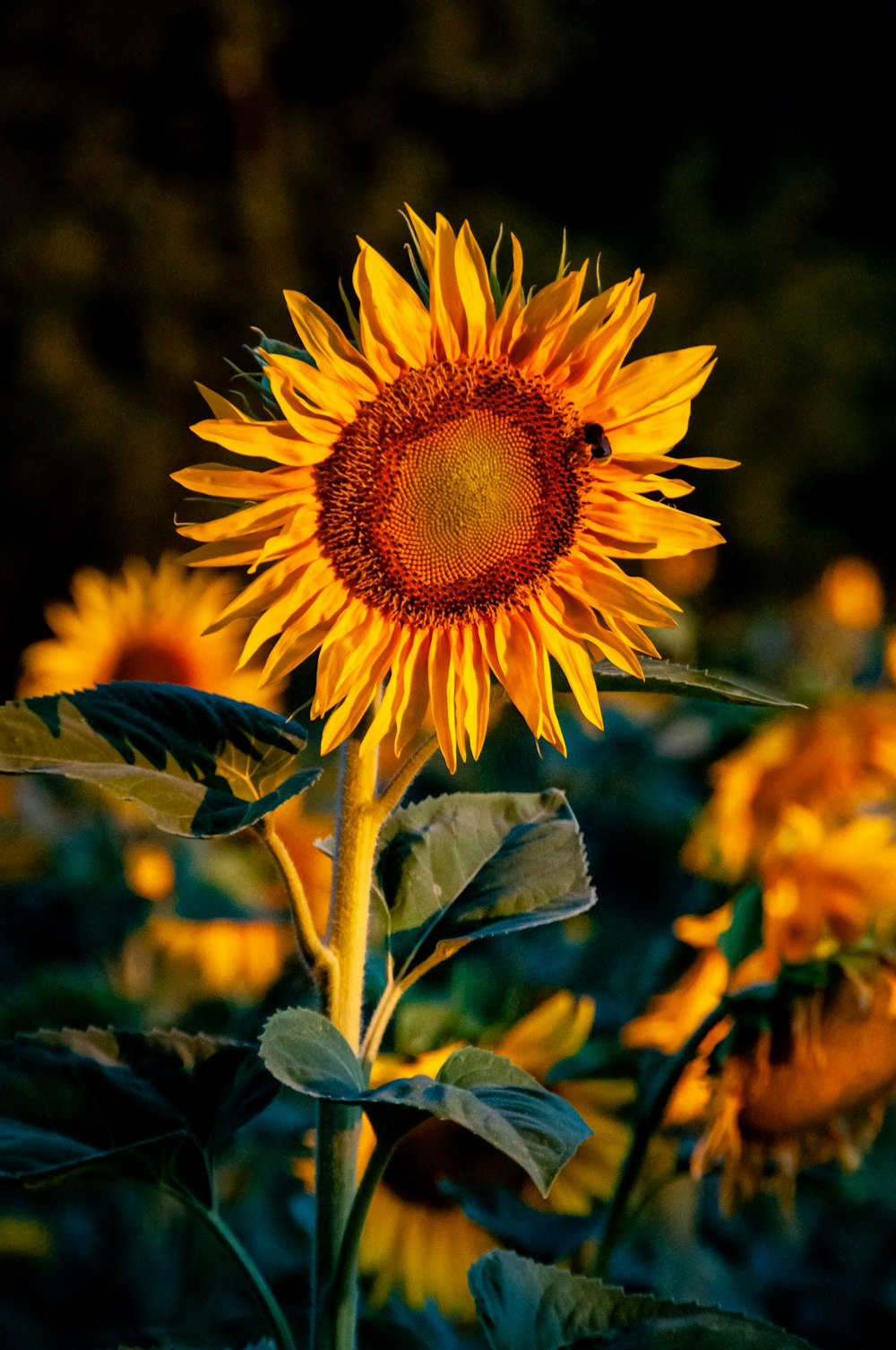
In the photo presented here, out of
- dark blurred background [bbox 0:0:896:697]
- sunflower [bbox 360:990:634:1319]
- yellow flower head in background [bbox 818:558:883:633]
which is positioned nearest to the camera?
sunflower [bbox 360:990:634:1319]

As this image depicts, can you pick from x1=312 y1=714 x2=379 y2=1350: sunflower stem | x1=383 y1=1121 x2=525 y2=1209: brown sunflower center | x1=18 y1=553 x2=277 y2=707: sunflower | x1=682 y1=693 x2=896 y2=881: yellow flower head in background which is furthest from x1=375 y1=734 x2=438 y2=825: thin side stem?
x1=18 y1=553 x2=277 y2=707: sunflower

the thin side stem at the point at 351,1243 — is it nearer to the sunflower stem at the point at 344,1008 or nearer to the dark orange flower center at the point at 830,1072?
the sunflower stem at the point at 344,1008

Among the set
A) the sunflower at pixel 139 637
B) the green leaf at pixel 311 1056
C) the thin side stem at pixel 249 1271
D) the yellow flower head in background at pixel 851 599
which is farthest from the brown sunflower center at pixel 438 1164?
the yellow flower head in background at pixel 851 599

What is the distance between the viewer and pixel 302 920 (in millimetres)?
646

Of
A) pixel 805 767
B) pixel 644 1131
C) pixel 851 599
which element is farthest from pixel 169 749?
pixel 851 599

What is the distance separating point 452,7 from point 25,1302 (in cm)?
597

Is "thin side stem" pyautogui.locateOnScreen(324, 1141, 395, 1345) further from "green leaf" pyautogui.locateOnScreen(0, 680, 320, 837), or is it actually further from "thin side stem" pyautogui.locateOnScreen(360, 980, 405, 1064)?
"green leaf" pyautogui.locateOnScreen(0, 680, 320, 837)

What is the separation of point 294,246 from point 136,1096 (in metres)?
5.71

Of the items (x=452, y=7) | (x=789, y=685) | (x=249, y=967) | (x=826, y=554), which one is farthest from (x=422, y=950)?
(x=452, y=7)

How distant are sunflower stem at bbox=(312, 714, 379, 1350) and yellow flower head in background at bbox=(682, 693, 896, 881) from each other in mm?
862

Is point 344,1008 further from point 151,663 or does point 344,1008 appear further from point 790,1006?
point 151,663

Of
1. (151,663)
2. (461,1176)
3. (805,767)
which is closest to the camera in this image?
(461,1176)

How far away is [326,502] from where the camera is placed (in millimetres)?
740

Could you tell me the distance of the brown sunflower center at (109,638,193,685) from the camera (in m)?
2.03
